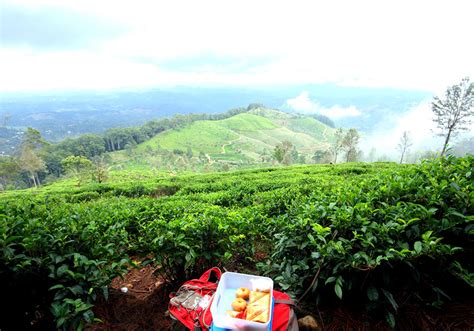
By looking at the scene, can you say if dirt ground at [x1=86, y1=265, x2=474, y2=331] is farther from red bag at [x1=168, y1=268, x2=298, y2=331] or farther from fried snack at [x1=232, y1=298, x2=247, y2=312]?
fried snack at [x1=232, y1=298, x2=247, y2=312]

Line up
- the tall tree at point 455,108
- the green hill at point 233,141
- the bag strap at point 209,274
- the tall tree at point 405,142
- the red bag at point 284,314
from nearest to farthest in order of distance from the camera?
the red bag at point 284,314 → the bag strap at point 209,274 → the tall tree at point 455,108 → the tall tree at point 405,142 → the green hill at point 233,141

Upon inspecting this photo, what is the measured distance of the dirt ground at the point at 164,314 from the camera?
6.62 feet

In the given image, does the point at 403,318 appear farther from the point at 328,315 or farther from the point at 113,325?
the point at 113,325

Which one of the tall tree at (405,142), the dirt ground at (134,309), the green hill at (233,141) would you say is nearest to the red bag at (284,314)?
the dirt ground at (134,309)

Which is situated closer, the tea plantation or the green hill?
the tea plantation

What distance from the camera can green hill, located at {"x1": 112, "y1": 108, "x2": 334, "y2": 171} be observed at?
72750mm

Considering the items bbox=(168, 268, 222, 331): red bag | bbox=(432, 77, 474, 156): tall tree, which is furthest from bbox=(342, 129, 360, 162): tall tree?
bbox=(168, 268, 222, 331): red bag

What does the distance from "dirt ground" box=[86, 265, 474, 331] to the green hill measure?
197ft

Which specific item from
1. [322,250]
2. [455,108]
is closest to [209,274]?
[322,250]

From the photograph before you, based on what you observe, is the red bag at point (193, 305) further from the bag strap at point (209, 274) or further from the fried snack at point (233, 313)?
the fried snack at point (233, 313)

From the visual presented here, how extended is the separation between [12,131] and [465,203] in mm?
146871

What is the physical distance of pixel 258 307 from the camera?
1904 millimetres

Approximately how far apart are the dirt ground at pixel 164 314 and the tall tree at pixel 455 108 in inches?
1097

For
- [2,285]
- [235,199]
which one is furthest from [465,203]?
[235,199]
